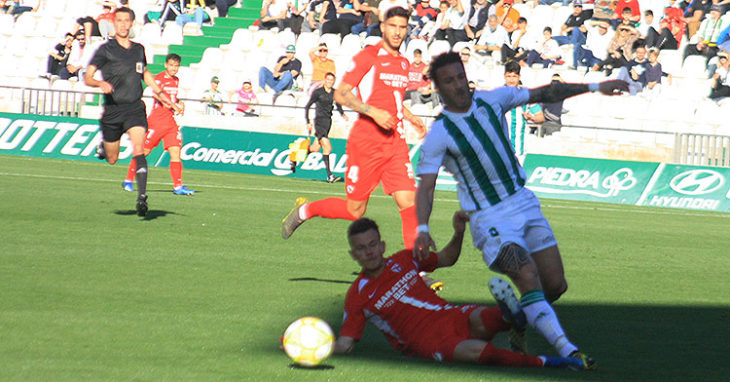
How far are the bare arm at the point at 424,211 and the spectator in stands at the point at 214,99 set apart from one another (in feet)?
68.6

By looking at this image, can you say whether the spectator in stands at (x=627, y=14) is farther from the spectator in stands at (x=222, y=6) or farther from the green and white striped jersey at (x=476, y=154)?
the green and white striped jersey at (x=476, y=154)

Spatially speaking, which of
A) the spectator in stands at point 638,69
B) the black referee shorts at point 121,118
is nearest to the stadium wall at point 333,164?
the spectator in stands at point 638,69

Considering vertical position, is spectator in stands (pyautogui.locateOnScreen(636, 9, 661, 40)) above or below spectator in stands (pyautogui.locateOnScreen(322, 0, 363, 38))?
above

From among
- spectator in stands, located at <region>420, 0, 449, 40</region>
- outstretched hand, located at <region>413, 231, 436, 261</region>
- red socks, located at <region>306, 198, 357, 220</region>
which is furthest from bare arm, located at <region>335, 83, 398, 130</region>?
spectator in stands, located at <region>420, 0, 449, 40</region>

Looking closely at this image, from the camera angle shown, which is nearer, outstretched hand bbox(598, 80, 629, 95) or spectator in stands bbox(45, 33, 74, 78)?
outstretched hand bbox(598, 80, 629, 95)

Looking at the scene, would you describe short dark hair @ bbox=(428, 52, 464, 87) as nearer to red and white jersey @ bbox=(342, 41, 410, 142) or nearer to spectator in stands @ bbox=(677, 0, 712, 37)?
red and white jersey @ bbox=(342, 41, 410, 142)

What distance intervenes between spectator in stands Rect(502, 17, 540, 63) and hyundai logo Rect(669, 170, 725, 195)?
21.8ft

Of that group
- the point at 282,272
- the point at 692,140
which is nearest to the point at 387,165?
the point at 282,272

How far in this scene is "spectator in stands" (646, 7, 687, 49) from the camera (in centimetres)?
2505

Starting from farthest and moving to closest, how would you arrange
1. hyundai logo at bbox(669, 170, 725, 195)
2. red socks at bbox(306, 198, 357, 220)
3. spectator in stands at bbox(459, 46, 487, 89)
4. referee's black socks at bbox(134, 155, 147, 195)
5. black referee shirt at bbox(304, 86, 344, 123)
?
spectator in stands at bbox(459, 46, 487, 89), black referee shirt at bbox(304, 86, 344, 123), hyundai logo at bbox(669, 170, 725, 195), referee's black socks at bbox(134, 155, 147, 195), red socks at bbox(306, 198, 357, 220)

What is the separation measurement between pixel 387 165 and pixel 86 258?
2705 mm

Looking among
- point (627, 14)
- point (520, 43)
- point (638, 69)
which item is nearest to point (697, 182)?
point (638, 69)

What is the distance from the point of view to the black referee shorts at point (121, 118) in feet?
42.7

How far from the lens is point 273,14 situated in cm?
3134
